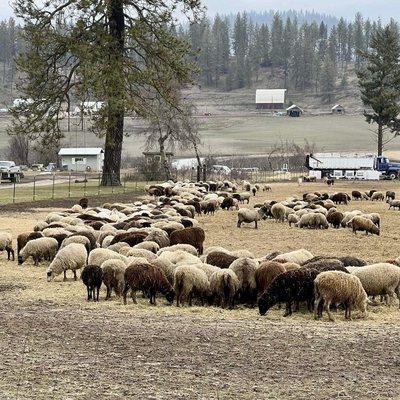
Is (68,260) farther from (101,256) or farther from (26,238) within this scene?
(26,238)

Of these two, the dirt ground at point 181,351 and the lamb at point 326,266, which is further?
the lamb at point 326,266

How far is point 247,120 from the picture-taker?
159 metres

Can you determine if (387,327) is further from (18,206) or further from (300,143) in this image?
(300,143)

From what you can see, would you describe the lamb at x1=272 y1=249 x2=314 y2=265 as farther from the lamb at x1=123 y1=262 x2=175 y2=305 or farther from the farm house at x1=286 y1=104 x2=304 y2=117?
the farm house at x1=286 y1=104 x2=304 y2=117

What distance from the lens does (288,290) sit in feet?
46.0

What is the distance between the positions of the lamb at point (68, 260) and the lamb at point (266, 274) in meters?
4.74

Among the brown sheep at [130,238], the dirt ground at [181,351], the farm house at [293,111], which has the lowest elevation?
the dirt ground at [181,351]

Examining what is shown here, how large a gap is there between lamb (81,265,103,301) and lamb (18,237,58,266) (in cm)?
508

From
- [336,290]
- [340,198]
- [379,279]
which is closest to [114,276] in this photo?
[336,290]

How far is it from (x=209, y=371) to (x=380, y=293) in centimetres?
595

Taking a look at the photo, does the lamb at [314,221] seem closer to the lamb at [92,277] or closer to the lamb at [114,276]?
the lamb at [114,276]

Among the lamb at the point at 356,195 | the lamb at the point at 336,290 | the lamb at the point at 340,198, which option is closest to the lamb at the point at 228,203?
the lamb at the point at 340,198

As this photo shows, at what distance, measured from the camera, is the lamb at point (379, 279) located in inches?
585

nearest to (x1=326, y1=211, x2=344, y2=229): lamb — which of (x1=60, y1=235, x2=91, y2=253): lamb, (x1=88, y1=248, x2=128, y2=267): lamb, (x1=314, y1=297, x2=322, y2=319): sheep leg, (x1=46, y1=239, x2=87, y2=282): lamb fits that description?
(x1=60, y1=235, x2=91, y2=253): lamb
